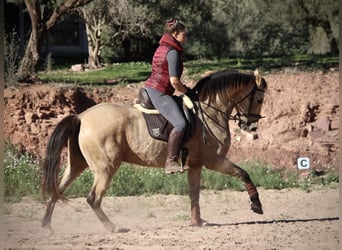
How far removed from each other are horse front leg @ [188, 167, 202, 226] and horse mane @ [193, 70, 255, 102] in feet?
2.96

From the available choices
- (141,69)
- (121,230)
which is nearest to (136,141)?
(121,230)

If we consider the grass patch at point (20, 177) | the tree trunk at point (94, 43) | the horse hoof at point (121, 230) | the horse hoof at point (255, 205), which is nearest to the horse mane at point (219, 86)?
the horse hoof at point (255, 205)

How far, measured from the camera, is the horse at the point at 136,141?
843 cm

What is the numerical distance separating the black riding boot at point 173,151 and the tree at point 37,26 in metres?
8.25

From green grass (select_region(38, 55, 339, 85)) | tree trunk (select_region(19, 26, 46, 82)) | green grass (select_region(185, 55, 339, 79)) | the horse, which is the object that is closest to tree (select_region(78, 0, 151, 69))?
green grass (select_region(38, 55, 339, 85))

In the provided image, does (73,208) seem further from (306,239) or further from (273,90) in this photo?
(273,90)

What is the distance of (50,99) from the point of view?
16.0m

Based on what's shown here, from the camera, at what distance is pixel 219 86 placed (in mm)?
9102

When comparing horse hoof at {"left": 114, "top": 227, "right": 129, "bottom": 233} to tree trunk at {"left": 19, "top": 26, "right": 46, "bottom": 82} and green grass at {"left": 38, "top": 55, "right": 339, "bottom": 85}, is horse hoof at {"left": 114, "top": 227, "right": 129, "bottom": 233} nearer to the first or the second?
tree trunk at {"left": 19, "top": 26, "right": 46, "bottom": 82}

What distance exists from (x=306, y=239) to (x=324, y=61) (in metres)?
14.0

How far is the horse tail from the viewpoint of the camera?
27.5 ft

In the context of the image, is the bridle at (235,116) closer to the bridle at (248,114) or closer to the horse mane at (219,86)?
the bridle at (248,114)

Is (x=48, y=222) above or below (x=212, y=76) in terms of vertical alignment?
below

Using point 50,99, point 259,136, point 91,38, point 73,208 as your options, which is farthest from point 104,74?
point 73,208
